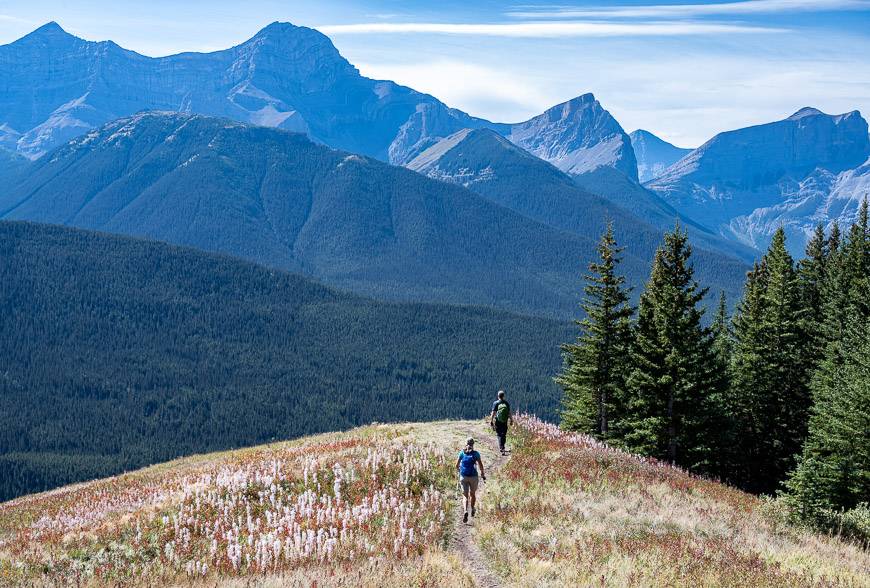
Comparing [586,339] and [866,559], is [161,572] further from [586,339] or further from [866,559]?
[586,339]

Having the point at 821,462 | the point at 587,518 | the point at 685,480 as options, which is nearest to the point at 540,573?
the point at 587,518

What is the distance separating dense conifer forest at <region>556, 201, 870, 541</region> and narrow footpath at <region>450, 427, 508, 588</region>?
1304cm

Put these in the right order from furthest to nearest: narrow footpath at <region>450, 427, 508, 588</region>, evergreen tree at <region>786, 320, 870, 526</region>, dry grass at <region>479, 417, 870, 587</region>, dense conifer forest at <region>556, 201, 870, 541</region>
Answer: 1. dense conifer forest at <region>556, 201, 870, 541</region>
2. evergreen tree at <region>786, 320, 870, 526</region>
3. narrow footpath at <region>450, 427, 508, 588</region>
4. dry grass at <region>479, 417, 870, 587</region>

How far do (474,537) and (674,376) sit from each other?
22.8m

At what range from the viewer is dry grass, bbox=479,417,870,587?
13648 mm

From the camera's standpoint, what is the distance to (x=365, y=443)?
1029 inches

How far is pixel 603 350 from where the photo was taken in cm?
4028

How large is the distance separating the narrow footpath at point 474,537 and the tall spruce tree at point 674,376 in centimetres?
1371

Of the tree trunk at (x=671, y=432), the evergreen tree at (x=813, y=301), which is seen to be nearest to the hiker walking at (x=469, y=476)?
the tree trunk at (x=671, y=432)

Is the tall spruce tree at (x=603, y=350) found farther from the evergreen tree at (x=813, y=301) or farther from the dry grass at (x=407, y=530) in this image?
the dry grass at (x=407, y=530)

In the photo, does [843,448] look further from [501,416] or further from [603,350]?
[501,416]

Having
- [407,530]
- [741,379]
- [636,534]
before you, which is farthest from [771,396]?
[407,530]

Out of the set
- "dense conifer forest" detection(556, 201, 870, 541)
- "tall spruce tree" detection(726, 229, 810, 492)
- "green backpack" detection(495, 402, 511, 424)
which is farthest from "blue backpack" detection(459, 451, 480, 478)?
"tall spruce tree" detection(726, 229, 810, 492)

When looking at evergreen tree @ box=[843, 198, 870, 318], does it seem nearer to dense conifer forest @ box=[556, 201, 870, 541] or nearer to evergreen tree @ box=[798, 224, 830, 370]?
dense conifer forest @ box=[556, 201, 870, 541]
